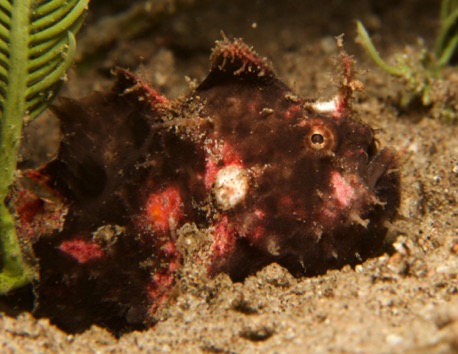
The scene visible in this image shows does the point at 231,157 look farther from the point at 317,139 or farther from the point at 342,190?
the point at 342,190

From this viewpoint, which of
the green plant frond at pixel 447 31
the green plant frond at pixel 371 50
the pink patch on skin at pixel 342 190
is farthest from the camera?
the green plant frond at pixel 447 31

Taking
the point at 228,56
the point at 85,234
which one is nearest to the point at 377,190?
the point at 228,56

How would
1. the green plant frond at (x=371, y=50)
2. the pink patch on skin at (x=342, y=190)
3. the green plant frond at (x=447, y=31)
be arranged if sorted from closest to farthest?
the pink patch on skin at (x=342, y=190) < the green plant frond at (x=371, y=50) < the green plant frond at (x=447, y=31)

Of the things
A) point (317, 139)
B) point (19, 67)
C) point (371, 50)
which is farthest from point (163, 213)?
point (371, 50)

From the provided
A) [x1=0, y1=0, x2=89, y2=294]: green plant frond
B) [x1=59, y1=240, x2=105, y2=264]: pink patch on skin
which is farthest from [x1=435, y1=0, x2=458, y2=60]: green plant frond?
[x1=59, y1=240, x2=105, y2=264]: pink patch on skin

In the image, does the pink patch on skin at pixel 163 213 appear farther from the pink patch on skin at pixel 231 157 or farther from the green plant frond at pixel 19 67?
the green plant frond at pixel 19 67

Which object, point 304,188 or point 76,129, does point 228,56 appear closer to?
point 304,188

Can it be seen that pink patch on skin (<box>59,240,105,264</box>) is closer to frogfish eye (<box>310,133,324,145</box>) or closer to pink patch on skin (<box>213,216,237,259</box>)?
pink patch on skin (<box>213,216,237,259</box>)

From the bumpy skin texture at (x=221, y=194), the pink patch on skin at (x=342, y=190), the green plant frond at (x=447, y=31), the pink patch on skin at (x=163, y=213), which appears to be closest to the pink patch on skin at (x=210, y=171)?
the bumpy skin texture at (x=221, y=194)
